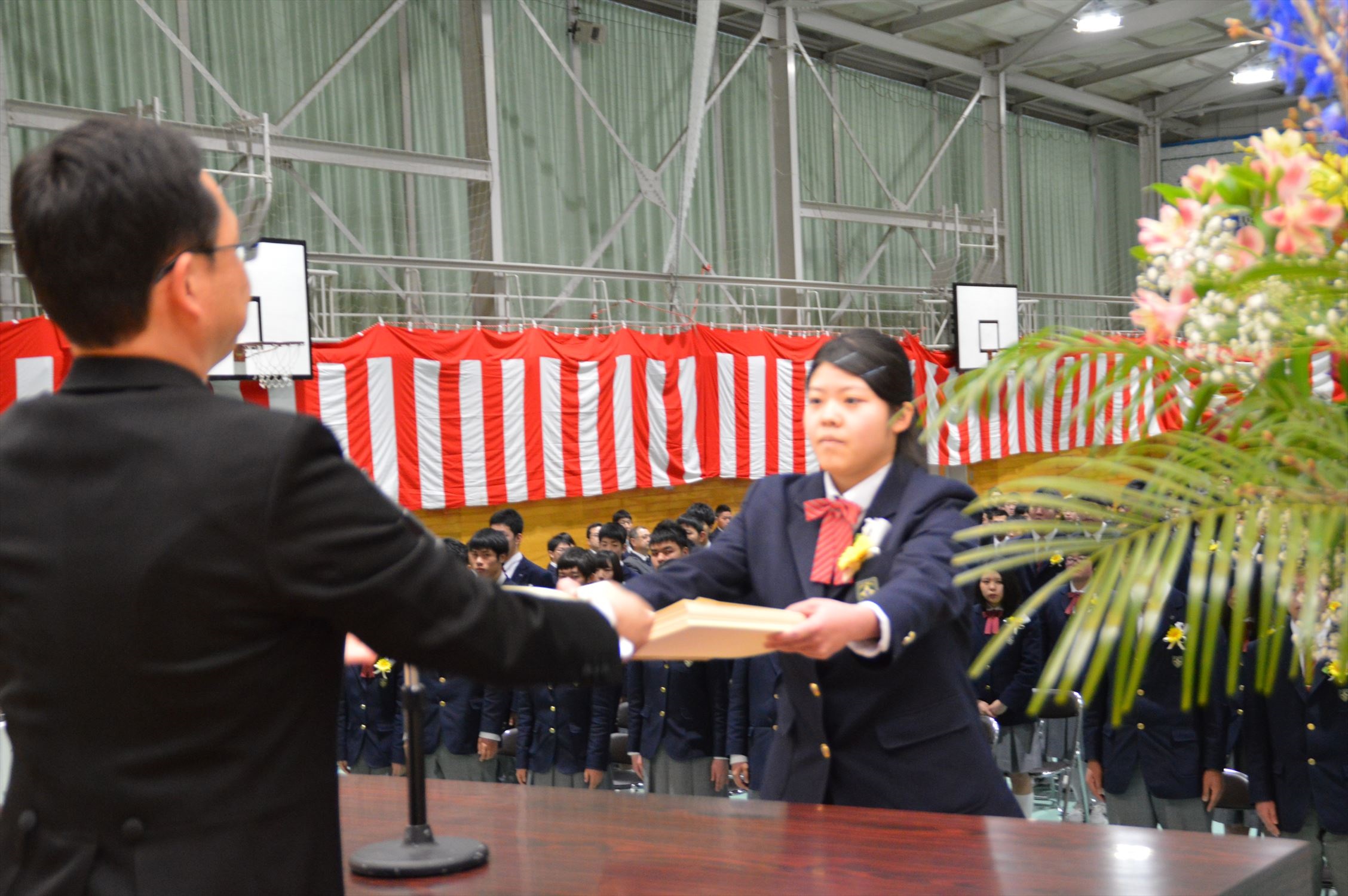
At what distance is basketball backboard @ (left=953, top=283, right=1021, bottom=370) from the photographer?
502 inches

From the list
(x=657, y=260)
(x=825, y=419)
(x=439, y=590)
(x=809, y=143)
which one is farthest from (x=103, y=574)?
(x=809, y=143)

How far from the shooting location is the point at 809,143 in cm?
1398

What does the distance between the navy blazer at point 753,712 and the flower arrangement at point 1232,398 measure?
336 cm

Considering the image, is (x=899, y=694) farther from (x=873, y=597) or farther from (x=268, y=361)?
(x=268, y=361)

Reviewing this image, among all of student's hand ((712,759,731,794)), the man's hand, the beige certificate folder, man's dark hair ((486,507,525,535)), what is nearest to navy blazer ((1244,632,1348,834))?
student's hand ((712,759,731,794))

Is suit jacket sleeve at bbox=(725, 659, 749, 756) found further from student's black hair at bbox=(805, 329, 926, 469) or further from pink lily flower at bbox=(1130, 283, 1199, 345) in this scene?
pink lily flower at bbox=(1130, 283, 1199, 345)

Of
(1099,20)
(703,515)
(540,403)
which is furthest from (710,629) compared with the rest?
(1099,20)

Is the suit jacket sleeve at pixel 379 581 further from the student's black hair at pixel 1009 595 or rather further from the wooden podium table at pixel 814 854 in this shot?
the student's black hair at pixel 1009 595

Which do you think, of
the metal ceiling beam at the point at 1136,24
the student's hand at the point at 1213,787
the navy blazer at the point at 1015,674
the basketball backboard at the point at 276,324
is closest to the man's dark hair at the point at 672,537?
the navy blazer at the point at 1015,674

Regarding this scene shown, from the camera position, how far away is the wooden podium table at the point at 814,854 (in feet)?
4.73

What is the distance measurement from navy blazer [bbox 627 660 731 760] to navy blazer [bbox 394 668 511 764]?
0.57 metres

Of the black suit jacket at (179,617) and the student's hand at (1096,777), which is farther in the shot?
the student's hand at (1096,777)

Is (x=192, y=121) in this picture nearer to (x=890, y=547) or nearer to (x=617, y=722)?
(x=617, y=722)

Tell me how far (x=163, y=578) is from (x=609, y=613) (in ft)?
1.44
